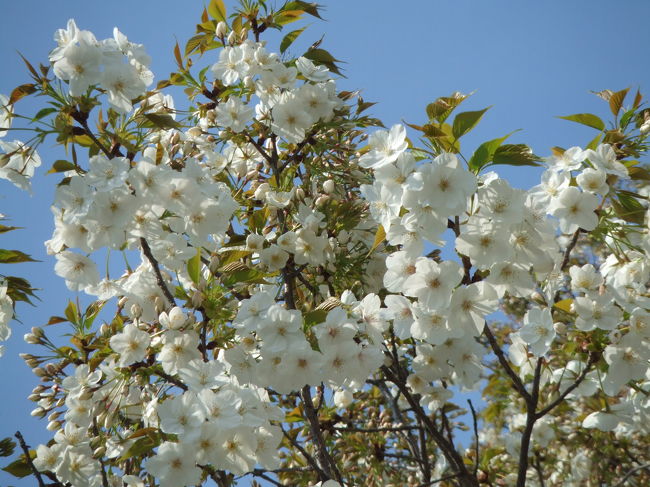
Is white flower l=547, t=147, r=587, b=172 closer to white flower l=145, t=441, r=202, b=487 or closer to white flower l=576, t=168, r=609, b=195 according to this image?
white flower l=576, t=168, r=609, b=195

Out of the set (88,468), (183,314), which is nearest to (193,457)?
(183,314)

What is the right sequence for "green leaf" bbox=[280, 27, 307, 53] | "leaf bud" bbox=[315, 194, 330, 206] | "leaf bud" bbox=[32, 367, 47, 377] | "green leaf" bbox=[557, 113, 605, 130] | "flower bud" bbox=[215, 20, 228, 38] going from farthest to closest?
"green leaf" bbox=[280, 27, 307, 53] → "flower bud" bbox=[215, 20, 228, 38] → "leaf bud" bbox=[315, 194, 330, 206] → "green leaf" bbox=[557, 113, 605, 130] → "leaf bud" bbox=[32, 367, 47, 377]

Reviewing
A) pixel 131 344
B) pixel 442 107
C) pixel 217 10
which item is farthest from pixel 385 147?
pixel 217 10

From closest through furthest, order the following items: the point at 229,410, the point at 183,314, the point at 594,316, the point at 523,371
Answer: the point at 229,410, the point at 183,314, the point at 594,316, the point at 523,371

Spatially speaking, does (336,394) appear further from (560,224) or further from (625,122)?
(625,122)

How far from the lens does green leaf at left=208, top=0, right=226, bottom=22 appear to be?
3.12m

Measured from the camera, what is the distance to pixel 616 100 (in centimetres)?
246

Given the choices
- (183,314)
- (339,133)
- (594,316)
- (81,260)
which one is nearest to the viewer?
(183,314)

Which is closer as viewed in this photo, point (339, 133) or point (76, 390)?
point (76, 390)

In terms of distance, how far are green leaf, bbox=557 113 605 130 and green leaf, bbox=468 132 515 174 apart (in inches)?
17.6

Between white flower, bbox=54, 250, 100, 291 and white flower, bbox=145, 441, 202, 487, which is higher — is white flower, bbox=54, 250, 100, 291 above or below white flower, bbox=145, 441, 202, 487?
above

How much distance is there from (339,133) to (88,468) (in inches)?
73.0

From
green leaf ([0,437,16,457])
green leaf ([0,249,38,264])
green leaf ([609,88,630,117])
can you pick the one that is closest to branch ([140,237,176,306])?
green leaf ([0,249,38,264])

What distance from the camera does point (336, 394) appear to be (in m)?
3.17
